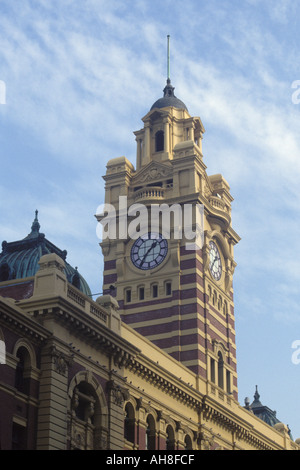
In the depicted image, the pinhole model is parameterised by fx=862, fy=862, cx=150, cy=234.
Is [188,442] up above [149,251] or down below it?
below

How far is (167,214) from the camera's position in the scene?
76688mm

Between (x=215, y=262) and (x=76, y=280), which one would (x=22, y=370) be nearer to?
(x=76, y=280)

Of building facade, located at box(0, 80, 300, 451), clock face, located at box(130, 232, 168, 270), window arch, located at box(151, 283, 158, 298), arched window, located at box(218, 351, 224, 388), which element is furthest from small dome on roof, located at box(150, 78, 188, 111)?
arched window, located at box(218, 351, 224, 388)

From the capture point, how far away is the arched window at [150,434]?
54.5m

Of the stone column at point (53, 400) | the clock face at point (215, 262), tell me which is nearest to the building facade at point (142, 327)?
the stone column at point (53, 400)

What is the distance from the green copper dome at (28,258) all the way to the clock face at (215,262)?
24762 mm

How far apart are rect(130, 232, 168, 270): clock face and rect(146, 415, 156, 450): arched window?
22680 millimetres

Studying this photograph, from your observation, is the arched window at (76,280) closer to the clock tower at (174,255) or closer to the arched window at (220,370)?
the clock tower at (174,255)

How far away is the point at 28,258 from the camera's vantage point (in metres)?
53.5

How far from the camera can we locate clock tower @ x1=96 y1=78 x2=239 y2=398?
241 feet

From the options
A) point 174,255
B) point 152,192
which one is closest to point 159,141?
point 152,192

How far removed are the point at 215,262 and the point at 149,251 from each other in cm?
701
